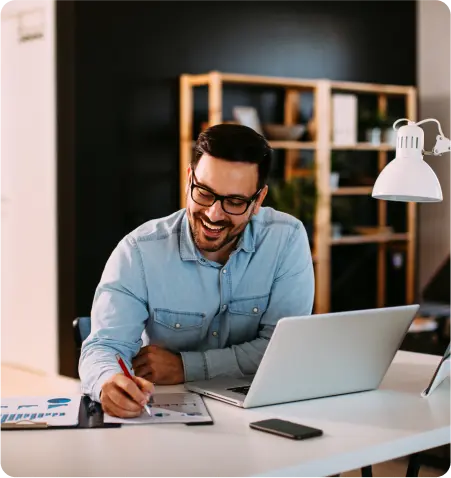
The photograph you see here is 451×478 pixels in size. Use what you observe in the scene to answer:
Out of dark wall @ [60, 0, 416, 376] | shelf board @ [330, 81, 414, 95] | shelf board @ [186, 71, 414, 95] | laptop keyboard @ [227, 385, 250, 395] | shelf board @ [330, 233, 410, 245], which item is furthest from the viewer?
shelf board @ [330, 233, 410, 245]

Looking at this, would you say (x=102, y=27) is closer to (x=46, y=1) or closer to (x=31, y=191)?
(x=46, y=1)

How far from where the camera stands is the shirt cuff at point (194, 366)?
2254 millimetres

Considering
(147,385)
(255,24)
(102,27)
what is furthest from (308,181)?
(147,385)

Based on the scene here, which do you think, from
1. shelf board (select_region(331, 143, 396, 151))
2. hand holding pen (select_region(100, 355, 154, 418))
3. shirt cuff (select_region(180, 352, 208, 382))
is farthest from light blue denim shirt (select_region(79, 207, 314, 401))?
shelf board (select_region(331, 143, 396, 151))

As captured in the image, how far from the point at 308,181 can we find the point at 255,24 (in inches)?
46.0

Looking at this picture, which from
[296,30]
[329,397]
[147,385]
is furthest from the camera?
[296,30]

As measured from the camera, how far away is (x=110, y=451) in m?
1.63

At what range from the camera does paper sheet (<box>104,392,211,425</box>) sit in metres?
→ 1.84

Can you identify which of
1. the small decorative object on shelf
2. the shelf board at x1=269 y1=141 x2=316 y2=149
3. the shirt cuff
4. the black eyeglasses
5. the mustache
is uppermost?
the small decorative object on shelf

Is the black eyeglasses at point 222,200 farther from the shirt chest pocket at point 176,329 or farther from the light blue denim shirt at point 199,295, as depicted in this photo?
the shirt chest pocket at point 176,329

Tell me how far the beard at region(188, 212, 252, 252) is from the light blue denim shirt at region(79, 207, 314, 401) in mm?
43

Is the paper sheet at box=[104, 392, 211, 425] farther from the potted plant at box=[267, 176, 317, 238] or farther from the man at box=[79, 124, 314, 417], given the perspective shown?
the potted plant at box=[267, 176, 317, 238]

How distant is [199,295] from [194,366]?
222 mm

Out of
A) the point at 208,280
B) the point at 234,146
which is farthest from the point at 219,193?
the point at 208,280
